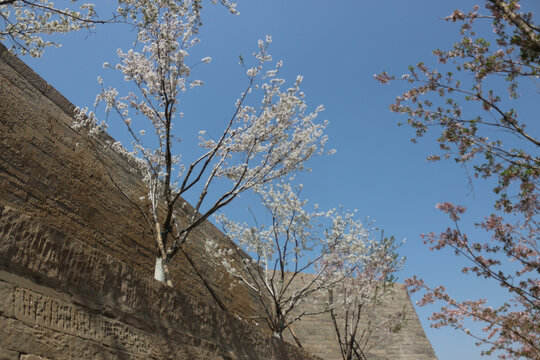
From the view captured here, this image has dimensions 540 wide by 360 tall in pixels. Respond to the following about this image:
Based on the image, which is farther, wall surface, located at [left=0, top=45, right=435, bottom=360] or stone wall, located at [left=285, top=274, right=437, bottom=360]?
stone wall, located at [left=285, top=274, right=437, bottom=360]

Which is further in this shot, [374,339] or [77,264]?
[374,339]

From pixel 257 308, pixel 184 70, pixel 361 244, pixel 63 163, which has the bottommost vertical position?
pixel 257 308

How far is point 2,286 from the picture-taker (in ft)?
6.15

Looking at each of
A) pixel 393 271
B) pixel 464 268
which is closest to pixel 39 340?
pixel 464 268

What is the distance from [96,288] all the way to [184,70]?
4930 millimetres

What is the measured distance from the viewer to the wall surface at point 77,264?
6.51 ft

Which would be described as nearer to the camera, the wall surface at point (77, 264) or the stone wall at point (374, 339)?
the wall surface at point (77, 264)

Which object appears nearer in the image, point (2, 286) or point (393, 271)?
point (2, 286)

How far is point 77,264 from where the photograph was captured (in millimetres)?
2270

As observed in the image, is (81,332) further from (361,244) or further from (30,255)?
(361,244)

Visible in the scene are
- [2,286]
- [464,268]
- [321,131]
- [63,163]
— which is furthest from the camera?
→ [464,268]

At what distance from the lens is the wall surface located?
199cm

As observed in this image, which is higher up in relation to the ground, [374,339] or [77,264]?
[374,339]

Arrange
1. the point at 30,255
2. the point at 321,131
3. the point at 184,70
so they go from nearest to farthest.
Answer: the point at 30,255 → the point at 184,70 → the point at 321,131
